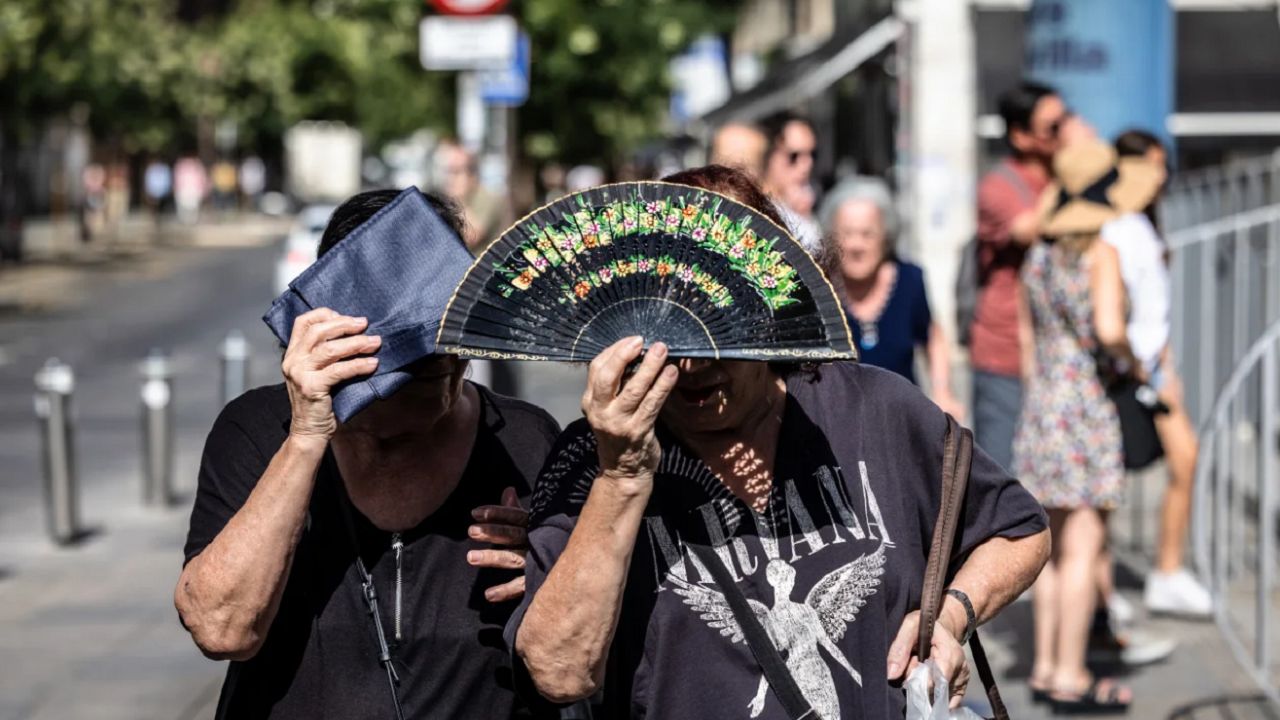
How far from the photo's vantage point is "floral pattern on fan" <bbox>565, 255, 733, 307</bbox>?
2342mm

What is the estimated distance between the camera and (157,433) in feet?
34.1

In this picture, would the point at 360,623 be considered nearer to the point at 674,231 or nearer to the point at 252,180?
the point at 674,231

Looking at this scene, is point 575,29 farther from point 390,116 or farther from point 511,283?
point 511,283

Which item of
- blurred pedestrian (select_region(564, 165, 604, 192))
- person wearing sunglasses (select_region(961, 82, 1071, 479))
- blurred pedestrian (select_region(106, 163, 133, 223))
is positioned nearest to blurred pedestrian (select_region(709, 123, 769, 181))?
person wearing sunglasses (select_region(961, 82, 1071, 479))

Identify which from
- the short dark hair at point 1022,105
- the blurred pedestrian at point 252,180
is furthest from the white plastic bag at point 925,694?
the blurred pedestrian at point 252,180

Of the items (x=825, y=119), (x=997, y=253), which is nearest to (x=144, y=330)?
(x=825, y=119)

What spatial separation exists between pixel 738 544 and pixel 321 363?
668 mm

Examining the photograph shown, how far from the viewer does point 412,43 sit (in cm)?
2484

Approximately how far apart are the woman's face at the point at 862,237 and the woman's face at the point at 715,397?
342cm

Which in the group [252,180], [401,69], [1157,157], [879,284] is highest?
[401,69]

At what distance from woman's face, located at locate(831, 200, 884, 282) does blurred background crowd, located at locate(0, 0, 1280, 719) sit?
0.04 ft

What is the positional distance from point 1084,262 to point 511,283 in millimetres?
3936

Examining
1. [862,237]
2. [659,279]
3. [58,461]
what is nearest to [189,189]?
[58,461]

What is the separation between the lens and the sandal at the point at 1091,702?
599 centimetres
